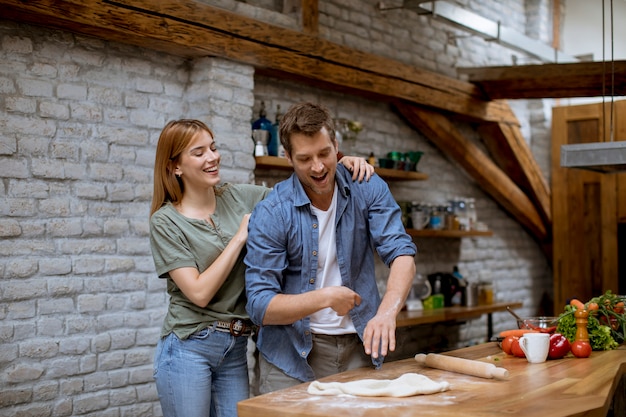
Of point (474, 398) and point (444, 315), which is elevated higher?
point (474, 398)

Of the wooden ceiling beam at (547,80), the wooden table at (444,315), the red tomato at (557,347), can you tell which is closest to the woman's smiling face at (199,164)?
the red tomato at (557,347)

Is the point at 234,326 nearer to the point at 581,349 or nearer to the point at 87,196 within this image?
the point at 581,349

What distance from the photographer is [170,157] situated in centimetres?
319

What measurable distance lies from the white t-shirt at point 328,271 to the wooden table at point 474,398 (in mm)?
199

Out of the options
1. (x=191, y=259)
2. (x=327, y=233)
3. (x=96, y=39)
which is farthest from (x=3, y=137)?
(x=327, y=233)

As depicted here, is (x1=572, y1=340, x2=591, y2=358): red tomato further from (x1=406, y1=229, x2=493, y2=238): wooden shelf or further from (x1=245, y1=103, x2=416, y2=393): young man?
(x1=406, y1=229, x2=493, y2=238): wooden shelf

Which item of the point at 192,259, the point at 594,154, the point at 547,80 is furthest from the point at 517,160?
the point at 192,259

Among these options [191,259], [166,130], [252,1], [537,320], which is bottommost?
[537,320]

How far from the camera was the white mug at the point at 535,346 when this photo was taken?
3119mm

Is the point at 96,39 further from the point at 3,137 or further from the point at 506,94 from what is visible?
the point at 506,94

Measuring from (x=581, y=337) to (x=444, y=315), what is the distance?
350 centimetres

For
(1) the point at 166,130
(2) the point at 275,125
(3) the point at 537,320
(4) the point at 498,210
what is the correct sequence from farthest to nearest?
(4) the point at 498,210 < (2) the point at 275,125 < (3) the point at 537,320 < (1) the point at 166,130

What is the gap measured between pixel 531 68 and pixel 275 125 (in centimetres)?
284

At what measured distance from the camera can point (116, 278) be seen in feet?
15.4
